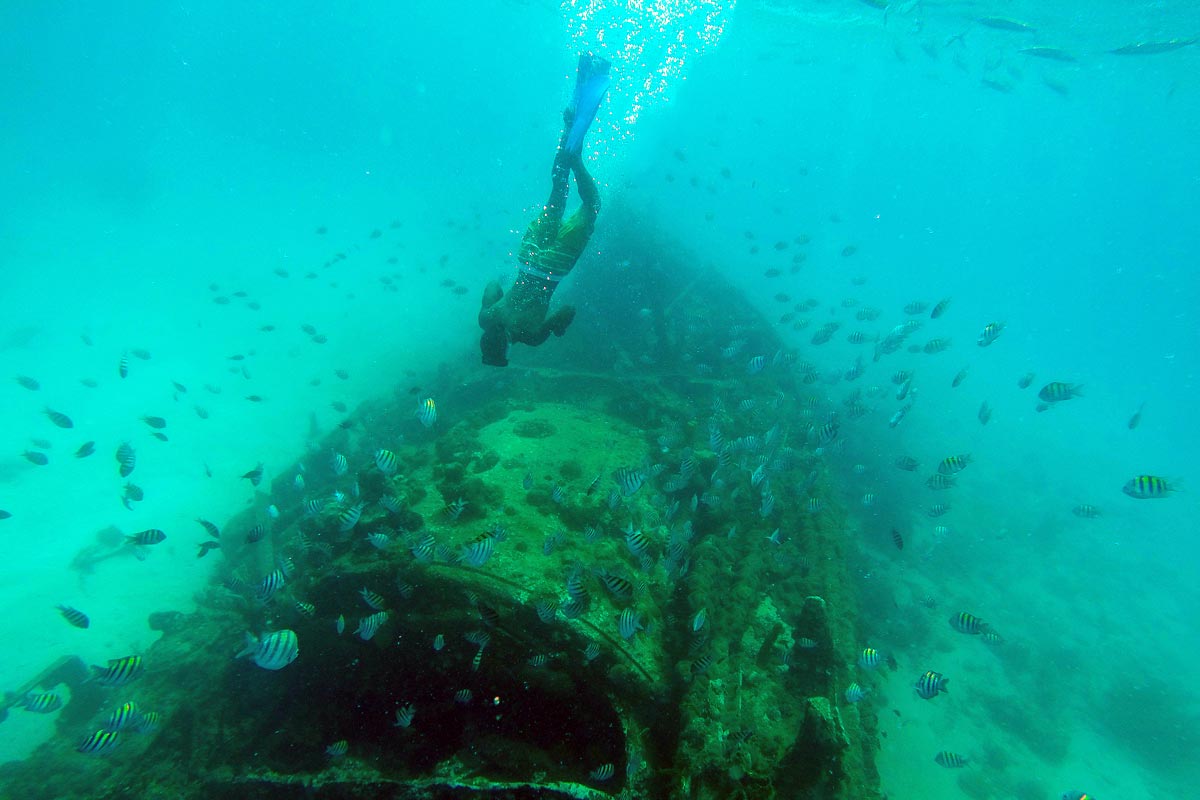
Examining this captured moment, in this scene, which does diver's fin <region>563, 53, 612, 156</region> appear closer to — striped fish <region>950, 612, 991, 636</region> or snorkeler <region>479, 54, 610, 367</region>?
snorkeler <region>479, 54, 610, 367</region>

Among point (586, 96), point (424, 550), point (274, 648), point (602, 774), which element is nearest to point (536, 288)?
point (586, 96)

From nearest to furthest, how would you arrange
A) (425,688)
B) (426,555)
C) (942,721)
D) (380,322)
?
(425,688) → (426,555) → (942,721) → (380,322)

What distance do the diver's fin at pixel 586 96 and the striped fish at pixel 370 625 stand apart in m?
8.38

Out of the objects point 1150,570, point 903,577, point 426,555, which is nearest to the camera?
point 426,555

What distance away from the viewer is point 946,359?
58.8 metres

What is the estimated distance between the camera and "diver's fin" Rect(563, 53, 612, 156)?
971 cm

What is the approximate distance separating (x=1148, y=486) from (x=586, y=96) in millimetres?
11283

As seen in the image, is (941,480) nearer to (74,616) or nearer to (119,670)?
(119,670)

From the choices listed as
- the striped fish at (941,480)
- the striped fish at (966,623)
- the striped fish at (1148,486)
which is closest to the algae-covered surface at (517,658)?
the striped fish at (966,623)

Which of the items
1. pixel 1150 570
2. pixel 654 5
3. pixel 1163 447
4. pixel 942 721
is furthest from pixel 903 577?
pixel 1163 447

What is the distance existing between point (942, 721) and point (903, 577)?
14.0ft

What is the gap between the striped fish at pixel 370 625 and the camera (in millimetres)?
4930

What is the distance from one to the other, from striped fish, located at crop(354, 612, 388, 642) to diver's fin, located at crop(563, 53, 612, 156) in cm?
838

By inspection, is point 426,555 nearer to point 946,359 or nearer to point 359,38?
point 946,359
